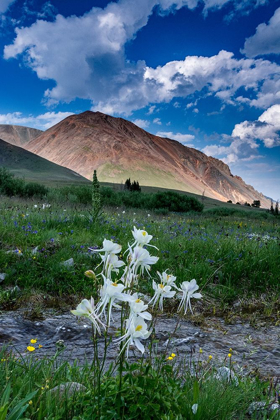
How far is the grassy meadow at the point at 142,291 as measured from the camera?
1468 mm

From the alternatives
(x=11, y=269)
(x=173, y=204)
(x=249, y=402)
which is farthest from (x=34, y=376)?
(x=173, y=204)

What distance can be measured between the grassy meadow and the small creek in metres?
0.20

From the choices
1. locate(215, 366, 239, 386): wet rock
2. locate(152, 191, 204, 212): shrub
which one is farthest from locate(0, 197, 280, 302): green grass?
locate(152, 191, 204, 212): shrub

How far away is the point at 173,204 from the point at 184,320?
19.2 metres

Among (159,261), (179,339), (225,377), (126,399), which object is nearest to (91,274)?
(126,399)

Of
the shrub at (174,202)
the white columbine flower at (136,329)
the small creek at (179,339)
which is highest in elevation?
the shrub at (174,202)

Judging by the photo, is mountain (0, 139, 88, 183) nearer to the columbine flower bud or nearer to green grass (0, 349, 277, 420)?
green grass (0, 349, 277, 420)

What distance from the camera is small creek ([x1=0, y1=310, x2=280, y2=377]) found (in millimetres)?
2736

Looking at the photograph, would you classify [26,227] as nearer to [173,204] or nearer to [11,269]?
[11,269]

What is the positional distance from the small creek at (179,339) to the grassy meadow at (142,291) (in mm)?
197

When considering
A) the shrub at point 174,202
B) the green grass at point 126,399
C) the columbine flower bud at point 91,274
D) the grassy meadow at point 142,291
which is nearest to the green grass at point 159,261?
the grassy meadow at point 142,291

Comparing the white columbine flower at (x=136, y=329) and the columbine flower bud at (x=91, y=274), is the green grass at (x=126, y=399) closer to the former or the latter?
the white columbine flower at (x=136, y=329)

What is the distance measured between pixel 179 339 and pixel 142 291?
1.44 m

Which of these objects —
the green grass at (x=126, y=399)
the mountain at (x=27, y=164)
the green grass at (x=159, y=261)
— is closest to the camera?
the green grass at (x=126, y=399)
